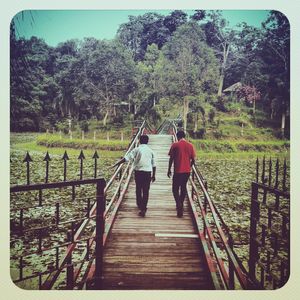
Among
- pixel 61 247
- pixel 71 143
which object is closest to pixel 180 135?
pixel 71 143

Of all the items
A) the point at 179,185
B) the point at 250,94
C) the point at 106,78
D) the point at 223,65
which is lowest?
the point at 179,185

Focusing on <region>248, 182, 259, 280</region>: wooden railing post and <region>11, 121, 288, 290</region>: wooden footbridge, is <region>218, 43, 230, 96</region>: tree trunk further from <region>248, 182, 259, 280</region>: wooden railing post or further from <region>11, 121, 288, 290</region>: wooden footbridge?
<region>248, 182, 259, 280</region>: wooden railing post

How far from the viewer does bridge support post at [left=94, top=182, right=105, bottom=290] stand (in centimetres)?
259

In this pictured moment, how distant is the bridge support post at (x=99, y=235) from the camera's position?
259 cm

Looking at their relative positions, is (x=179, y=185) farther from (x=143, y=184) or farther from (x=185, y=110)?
(x=185, y=110)

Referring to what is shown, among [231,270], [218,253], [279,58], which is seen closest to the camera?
[231,270]

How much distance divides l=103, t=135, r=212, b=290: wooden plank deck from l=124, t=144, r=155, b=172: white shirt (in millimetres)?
326

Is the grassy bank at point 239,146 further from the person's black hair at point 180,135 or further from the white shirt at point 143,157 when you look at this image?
the white shirt at point 143,157

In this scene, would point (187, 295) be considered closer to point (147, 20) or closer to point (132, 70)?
point (132, 70)

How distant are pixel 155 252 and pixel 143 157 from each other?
0.87 m

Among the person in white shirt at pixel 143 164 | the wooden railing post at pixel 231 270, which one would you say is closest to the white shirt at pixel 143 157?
the person in white shirt at pixel 143 164

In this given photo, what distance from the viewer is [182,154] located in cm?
311

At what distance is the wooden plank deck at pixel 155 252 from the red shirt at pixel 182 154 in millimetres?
272

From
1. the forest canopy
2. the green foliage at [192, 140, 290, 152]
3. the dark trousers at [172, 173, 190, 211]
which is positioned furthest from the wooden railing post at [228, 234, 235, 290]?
the forest canopy
